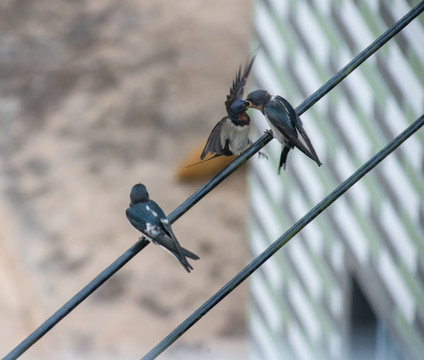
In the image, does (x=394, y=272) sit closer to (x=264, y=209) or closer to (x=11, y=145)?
(x=264, y=209)

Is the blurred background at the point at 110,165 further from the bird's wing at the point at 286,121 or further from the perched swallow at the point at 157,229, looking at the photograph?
the bird's wing at the point at 286,121

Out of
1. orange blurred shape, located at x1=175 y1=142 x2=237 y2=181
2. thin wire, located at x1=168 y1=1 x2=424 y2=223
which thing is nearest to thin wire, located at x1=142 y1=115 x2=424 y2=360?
thin wire, located at x1=168 y1=1 x2=424 y2=223

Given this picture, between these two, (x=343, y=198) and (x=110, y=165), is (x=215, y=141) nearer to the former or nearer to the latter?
(x=343, y=198)

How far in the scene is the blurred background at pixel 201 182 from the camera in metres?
3.60

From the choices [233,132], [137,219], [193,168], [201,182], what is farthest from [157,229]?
[201,182]

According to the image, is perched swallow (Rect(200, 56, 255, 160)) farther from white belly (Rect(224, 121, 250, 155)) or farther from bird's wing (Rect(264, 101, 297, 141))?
bird's wing (Rect(264, 101, 297, 141))

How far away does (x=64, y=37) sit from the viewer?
10.3 meters

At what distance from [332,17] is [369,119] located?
0.45m

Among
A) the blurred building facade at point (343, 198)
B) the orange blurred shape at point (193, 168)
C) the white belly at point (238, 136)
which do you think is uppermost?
the orange blurred shape at point (193, 168)

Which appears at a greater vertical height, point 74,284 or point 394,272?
point 74,284

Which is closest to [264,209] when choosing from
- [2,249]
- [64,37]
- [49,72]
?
[2,249]

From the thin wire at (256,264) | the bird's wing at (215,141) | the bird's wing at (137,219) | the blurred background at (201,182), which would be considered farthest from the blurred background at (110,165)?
the thin wire at (256,264)

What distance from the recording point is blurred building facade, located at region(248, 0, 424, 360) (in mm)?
3465

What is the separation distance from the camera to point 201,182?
8164mm
